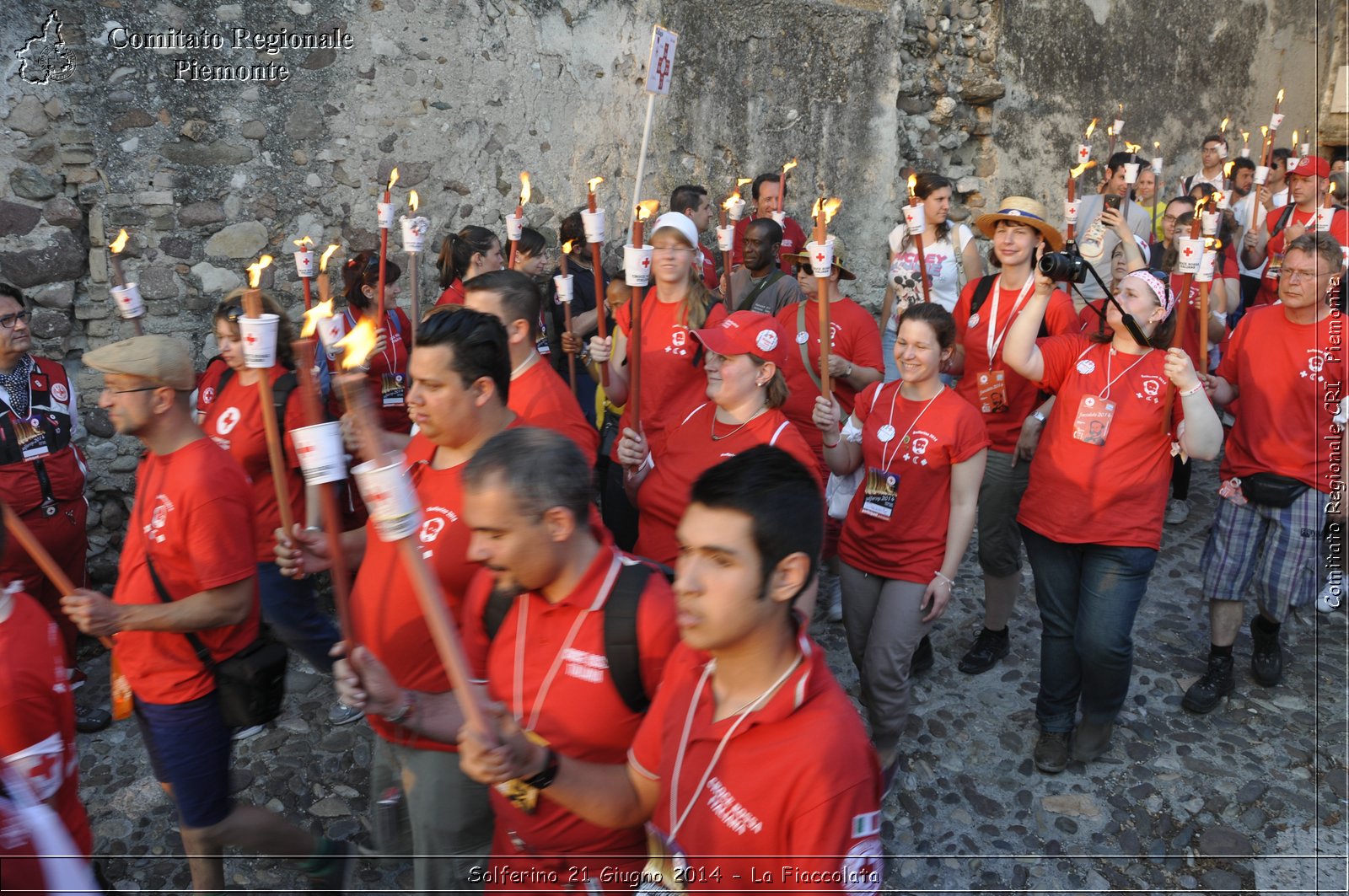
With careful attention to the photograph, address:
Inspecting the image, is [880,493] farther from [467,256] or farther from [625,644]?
[467,256]

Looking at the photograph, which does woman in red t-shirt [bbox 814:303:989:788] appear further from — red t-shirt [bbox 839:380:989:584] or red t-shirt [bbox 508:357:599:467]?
red t-shirt [bbox 508:357:599:467]

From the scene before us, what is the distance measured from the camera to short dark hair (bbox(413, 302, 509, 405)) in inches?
129

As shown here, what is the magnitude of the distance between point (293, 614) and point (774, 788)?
11.9 ft

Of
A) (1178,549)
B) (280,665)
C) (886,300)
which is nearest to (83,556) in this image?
(280,665)

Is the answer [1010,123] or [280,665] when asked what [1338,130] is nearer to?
[1010,123]

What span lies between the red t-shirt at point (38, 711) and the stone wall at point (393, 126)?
3992 millimetres

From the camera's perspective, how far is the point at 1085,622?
4.64 m

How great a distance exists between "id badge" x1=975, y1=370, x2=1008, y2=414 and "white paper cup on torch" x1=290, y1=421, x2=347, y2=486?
4.13 meters

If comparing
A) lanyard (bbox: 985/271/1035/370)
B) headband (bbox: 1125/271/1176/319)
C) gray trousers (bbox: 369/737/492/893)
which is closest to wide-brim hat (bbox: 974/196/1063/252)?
lanyard (bbox: 985/271/1035/370)

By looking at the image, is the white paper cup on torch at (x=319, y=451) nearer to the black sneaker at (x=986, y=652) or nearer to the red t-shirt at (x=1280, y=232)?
the black sneaker at (x=986, y=652)

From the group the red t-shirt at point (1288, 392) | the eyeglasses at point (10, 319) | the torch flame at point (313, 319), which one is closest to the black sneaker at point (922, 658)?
the red t-shirt at point (1288, 392)

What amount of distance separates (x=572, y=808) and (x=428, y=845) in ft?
3.45

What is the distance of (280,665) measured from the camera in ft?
11.8

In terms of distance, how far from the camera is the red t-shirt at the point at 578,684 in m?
2.48
